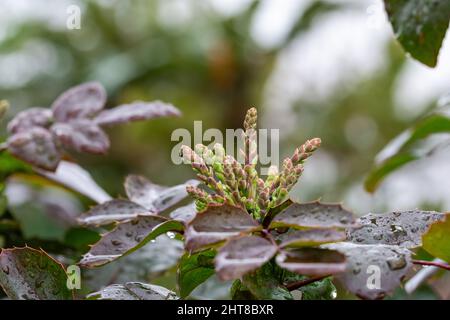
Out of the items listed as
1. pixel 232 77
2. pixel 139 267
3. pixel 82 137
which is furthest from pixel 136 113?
pixel 232 77

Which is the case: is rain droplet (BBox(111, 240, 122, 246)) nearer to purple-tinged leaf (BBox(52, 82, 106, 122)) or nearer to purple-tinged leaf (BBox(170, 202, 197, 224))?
purple-tinged leaf (BBox(170, 202, 197, 224))

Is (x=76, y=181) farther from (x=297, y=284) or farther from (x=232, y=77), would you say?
(x=232, y=77)

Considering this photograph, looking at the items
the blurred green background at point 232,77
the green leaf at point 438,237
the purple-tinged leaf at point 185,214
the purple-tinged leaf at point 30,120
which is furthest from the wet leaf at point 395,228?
the blurred green background at point 232,77

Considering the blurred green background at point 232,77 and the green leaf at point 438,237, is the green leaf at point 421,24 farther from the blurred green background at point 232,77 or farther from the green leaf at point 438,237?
the blurred green background at point 232,77

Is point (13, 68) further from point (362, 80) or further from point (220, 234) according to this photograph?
point (220, 234)

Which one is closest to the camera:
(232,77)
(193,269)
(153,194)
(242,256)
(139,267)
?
(242,256)
